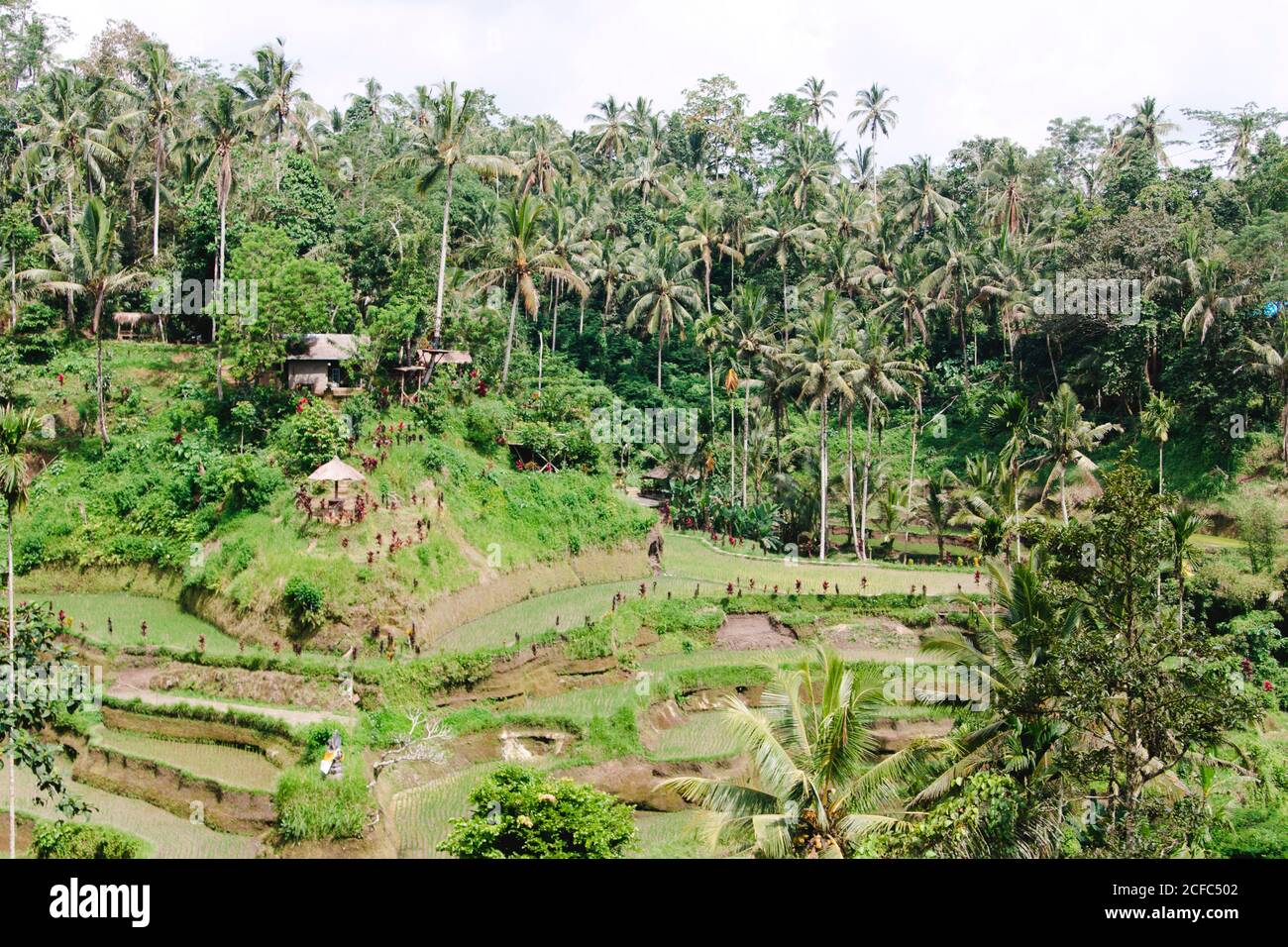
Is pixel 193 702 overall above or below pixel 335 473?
below

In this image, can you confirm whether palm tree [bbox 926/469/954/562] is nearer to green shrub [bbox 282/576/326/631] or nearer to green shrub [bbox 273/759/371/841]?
green shrub [bbox 282/576/326/631]

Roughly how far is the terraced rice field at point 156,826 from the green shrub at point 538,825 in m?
6.00

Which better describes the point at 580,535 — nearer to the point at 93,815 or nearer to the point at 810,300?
the point at 93,815

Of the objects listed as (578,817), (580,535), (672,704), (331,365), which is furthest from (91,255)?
(578,817)

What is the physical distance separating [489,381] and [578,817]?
28.1 meters

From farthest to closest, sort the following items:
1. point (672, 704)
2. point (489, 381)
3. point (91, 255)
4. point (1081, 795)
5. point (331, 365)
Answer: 1. point (489, 381)
2. point (331, 365)
3. point (91, 255)
4. point (672, 704)
5. point (1081, 795)

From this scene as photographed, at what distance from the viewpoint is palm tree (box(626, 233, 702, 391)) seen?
5466 cm

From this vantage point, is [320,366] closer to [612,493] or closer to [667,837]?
[612,493]

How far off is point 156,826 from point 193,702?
3685 mm

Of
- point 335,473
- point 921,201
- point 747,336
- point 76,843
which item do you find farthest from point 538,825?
point 921,201

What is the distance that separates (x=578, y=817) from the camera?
17984 millimetres

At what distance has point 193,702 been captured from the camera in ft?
84.9

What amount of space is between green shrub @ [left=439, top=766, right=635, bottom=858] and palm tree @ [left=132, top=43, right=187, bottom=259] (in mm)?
36996

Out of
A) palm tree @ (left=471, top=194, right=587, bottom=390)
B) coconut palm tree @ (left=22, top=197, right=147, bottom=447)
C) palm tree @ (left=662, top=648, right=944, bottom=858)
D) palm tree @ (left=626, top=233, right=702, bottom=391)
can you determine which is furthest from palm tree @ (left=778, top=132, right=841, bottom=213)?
palm tree @ (left=662, top=648, right=944, bottom=858)
